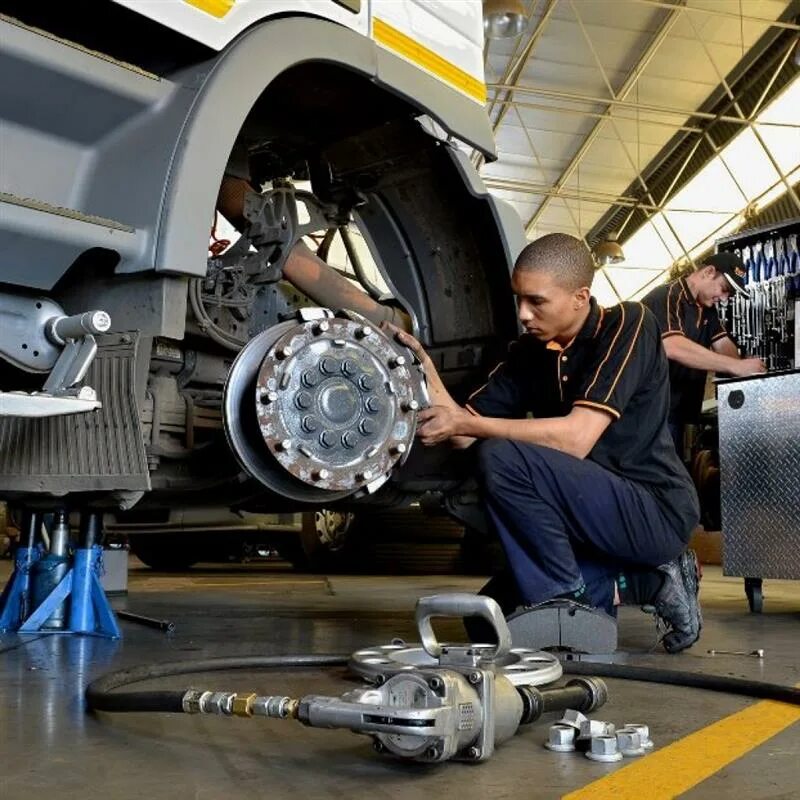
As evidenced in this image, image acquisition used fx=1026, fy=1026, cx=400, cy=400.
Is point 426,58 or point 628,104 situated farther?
point 628,104

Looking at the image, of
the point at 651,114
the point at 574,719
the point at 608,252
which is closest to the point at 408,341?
the point at 574,719

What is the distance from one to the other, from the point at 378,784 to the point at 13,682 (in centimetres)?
111

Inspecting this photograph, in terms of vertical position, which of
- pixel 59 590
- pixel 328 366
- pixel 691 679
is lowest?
pixel 691 679

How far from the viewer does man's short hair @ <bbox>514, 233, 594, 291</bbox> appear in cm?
276

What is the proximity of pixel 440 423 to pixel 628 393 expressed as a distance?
505 mm

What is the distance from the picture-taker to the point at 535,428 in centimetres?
272

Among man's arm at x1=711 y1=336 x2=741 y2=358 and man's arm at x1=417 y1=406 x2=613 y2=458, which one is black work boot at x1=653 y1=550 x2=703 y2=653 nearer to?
man's arm at x1=417 y1=406 x2=613 y2=458

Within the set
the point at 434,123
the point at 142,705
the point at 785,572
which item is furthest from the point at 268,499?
the point at 785,572

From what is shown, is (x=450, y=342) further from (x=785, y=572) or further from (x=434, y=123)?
(x=785, y=572)

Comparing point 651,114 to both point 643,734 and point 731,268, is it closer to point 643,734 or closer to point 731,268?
point 731,268

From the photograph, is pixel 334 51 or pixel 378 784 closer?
pixel 378 784

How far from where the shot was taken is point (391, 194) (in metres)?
3.00

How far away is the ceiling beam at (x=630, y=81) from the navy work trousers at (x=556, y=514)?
1138cm

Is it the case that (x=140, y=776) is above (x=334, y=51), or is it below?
below
